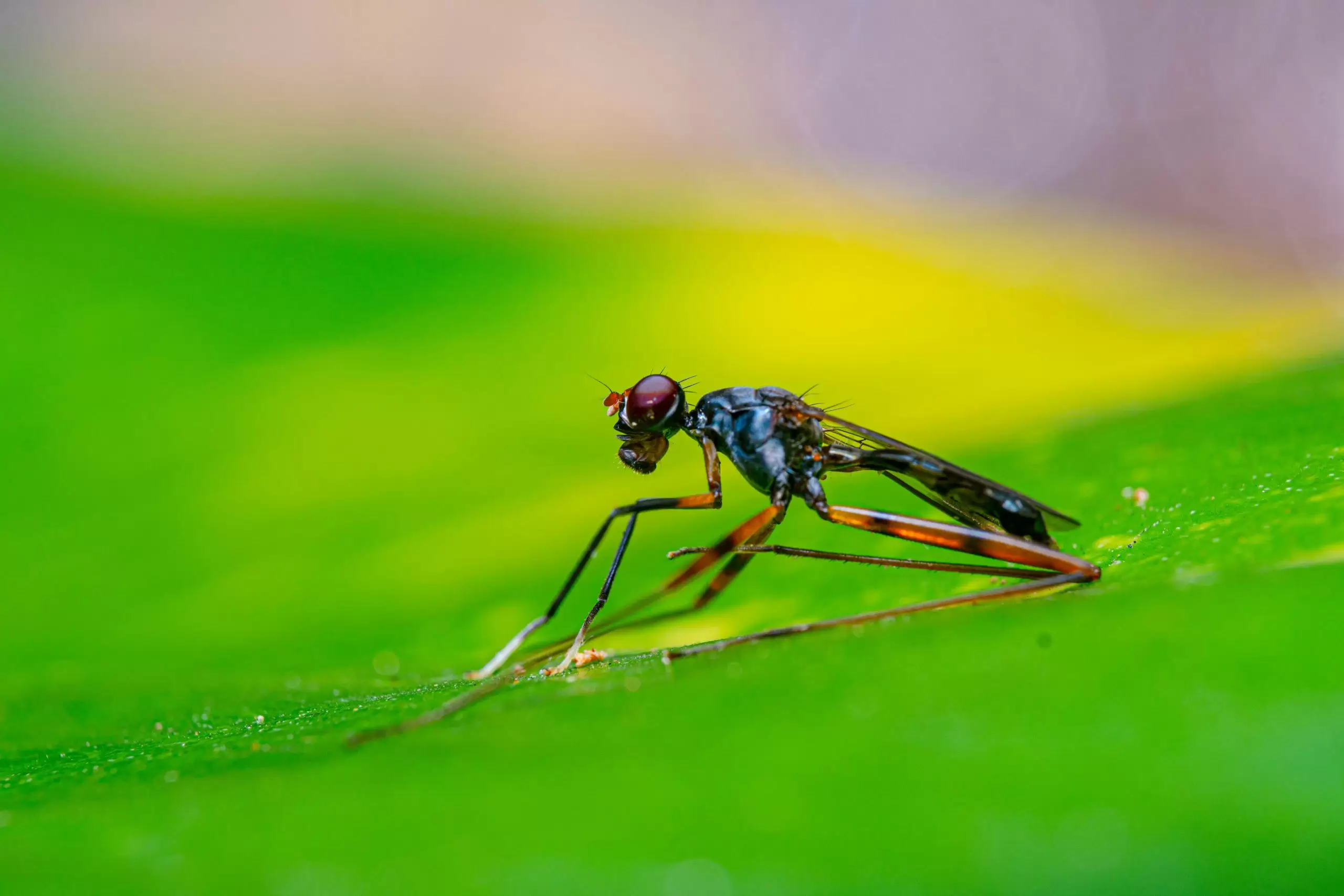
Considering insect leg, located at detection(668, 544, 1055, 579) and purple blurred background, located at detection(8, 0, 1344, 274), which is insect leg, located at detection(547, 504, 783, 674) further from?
purple blurred background, located at detection(8, 0, 1344, 274)

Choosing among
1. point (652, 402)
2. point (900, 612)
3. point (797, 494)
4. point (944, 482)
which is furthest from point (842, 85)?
point (900, 612)

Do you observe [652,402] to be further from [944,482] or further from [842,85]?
[842,85]

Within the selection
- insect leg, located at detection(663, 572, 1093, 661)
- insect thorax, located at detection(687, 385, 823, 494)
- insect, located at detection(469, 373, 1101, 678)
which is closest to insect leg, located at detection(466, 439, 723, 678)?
insect, located at detection(469, 373, 1101, 678)

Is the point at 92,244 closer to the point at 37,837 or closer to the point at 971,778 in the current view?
the point at 37,837

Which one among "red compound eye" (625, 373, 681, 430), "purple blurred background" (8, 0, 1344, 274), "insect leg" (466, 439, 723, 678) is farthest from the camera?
"purple blurred background" (8, 0, 1344, 274)

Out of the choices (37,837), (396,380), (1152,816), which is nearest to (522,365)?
(396,380)

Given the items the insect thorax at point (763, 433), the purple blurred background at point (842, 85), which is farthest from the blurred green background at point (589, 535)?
the purple blurred background at point (842, 85)

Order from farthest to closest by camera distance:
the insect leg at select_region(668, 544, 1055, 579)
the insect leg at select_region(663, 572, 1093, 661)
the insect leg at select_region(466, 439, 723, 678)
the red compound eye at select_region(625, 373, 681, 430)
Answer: the red compound eye at select_region(625, 373, 681, 430) → the insect leg at select_region(466, 439, 723, 678) → the insect leg at select_region(668, 544, 1055, 579) → the insect leg at select_region(663, 572, 1093, 661)

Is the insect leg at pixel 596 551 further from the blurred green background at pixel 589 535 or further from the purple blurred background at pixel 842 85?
the purple blurred background at pixel 842 85
